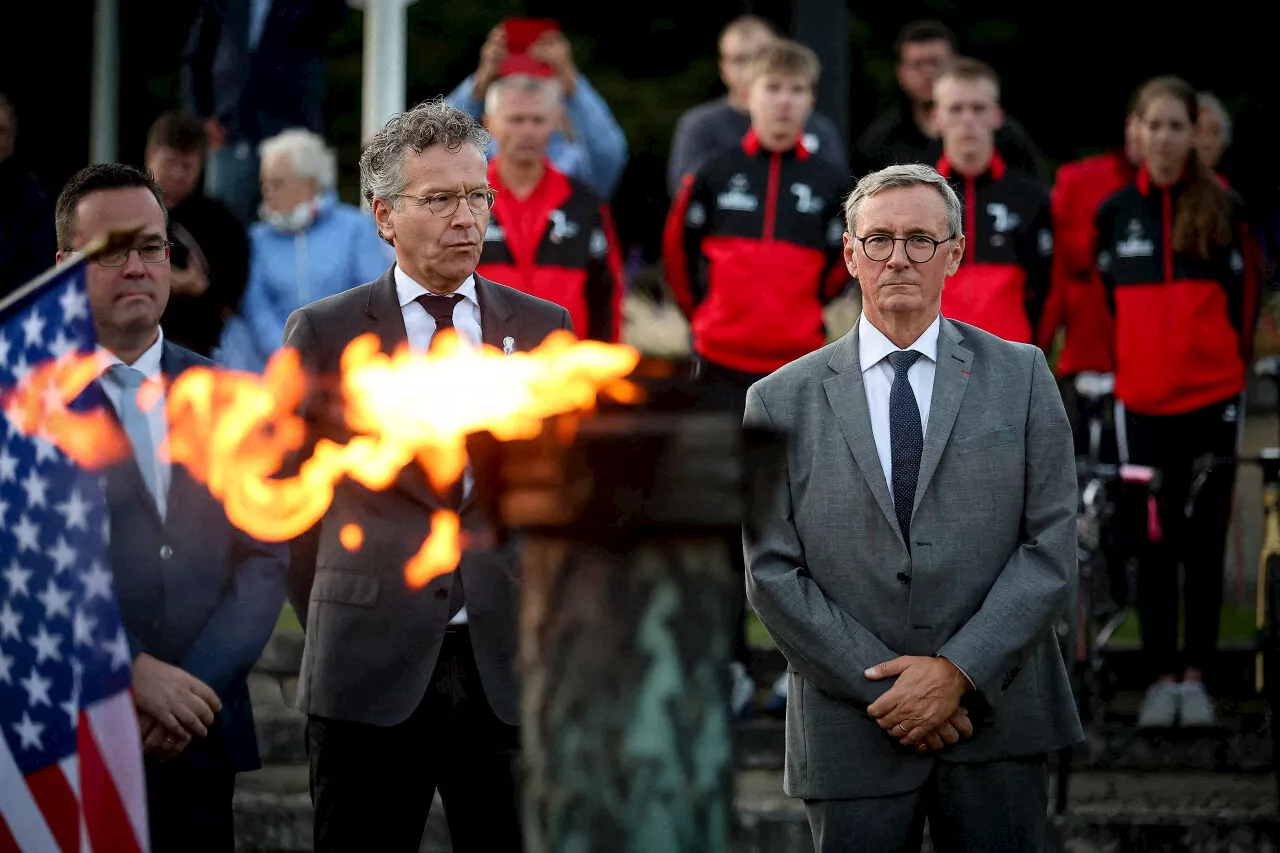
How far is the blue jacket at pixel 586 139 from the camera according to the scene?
895 centimetres

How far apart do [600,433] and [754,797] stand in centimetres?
408

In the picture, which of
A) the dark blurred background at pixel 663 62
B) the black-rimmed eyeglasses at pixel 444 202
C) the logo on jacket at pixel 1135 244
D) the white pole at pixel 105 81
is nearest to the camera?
the black-rimmed eyeglasses at pixel 444 202

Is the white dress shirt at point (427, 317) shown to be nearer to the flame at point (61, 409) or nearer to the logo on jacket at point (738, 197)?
the flame at point (61, 409)

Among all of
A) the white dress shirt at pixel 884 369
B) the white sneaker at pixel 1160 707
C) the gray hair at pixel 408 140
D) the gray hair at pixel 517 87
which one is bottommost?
the white sneaker at pixel 1160 707

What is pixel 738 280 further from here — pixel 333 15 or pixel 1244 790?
pixel 333 15

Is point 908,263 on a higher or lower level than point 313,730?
higher

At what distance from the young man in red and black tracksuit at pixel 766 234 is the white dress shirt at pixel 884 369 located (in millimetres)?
2711

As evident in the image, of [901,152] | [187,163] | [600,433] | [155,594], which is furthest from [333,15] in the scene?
[600,433]

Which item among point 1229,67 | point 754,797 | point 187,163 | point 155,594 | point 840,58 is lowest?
point 754,797

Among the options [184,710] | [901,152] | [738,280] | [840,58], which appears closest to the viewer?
[184,710]

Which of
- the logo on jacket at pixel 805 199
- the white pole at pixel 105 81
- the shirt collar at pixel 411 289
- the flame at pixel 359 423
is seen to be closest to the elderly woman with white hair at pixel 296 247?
the logo on jacket at pixel 805 199

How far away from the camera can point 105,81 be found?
13742 millimetres

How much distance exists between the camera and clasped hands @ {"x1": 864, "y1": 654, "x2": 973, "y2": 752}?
162 inches

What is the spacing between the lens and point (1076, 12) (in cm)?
1630
